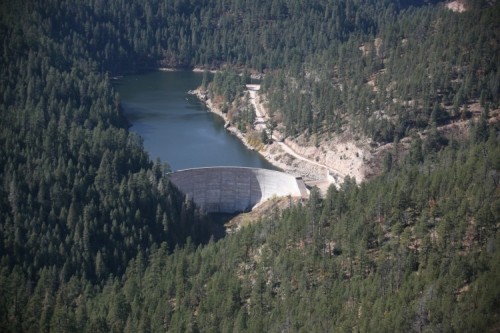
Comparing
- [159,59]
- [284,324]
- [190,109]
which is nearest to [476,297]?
[284,324]

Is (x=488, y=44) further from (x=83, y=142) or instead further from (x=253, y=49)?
(x=253, y=49)

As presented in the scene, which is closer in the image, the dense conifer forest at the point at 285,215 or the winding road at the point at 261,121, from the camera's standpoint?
the dense conifer forest at the point at 285,215

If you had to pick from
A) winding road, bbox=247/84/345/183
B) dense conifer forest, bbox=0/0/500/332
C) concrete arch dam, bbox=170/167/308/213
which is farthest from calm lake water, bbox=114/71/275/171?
concrete arch dam, bbox=170/167/308/213

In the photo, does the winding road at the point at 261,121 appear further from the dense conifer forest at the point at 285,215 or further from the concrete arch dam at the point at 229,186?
the concrete arch dam at the point at 229,186

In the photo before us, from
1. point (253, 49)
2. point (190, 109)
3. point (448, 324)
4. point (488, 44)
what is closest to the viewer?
point (448, 324)

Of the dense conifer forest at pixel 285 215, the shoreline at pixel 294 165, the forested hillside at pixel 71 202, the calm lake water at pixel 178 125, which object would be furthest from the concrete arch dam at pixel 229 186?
the calm lake water at pixel 178 125
